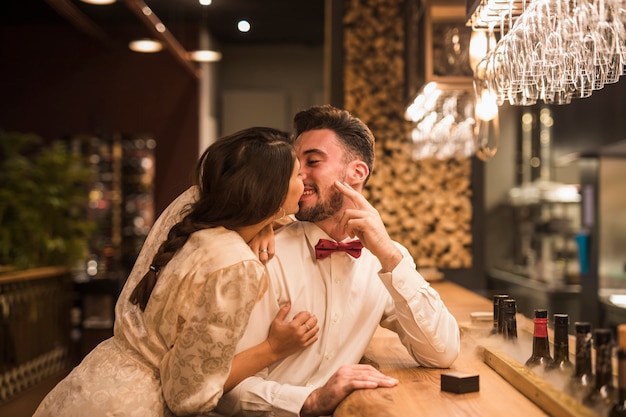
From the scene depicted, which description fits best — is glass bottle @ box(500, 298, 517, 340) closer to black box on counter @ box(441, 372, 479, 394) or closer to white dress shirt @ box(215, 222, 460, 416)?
white dress shirt @ box(215, 222, 460, 416)

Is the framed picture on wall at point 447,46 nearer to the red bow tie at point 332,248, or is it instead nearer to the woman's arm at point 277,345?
the red bow tie at point 332,248

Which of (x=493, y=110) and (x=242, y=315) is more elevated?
(x=493, y=110)

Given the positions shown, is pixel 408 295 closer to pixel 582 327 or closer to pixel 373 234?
pixel 373 234

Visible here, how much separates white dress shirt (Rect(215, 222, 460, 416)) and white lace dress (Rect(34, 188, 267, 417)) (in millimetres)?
307

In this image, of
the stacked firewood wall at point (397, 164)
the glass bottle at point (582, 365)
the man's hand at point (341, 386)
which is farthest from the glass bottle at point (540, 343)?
the stacked firewood wall at point (397, 164)

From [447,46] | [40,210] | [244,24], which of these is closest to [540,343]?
[447,46]

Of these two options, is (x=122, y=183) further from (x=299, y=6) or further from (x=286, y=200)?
(x=286, y=200)

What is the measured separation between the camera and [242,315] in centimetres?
198

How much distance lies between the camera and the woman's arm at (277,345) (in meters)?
2.25

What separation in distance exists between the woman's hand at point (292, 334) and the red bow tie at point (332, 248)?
0.83 feet

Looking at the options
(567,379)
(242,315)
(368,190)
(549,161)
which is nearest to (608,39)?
(567,379)

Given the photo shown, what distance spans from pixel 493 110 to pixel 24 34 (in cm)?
866

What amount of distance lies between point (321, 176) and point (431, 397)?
0.97 metres

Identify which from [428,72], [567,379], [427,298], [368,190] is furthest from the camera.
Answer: [368,190]
